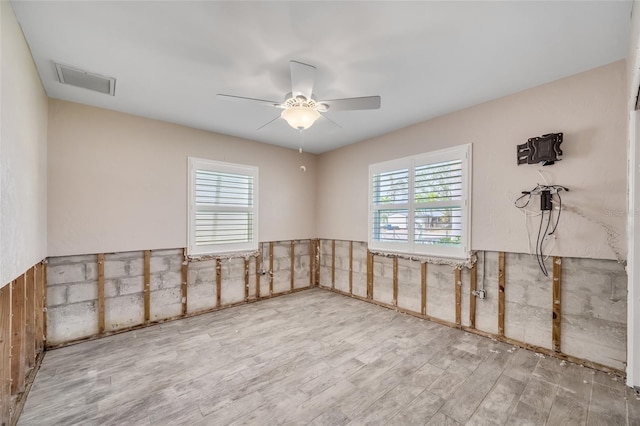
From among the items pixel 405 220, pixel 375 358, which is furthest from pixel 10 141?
pixel 405 220

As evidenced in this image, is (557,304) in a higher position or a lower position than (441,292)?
higher

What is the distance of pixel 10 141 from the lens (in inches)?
70.1

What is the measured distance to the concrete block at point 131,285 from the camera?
3.44m

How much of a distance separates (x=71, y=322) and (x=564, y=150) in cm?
570

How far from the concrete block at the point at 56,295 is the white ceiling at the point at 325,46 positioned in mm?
2183

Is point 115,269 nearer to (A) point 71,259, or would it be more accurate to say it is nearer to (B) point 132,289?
(B) point 132,289

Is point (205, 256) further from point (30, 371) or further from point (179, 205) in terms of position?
point (30, 371)

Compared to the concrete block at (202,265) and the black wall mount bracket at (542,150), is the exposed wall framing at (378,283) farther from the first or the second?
the black wall mount bracket at (542,150)

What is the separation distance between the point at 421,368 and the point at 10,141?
372 centimetres

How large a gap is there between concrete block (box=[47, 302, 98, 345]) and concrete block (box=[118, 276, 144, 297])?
31cm

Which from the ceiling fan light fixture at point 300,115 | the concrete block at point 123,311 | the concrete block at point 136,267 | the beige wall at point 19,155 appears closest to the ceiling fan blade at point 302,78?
the ceiling fan light fixture at point 300,115

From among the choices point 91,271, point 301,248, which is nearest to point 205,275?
point 91,271

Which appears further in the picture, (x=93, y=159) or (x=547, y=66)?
(x=93, y=159)

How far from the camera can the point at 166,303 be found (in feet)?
12.3
